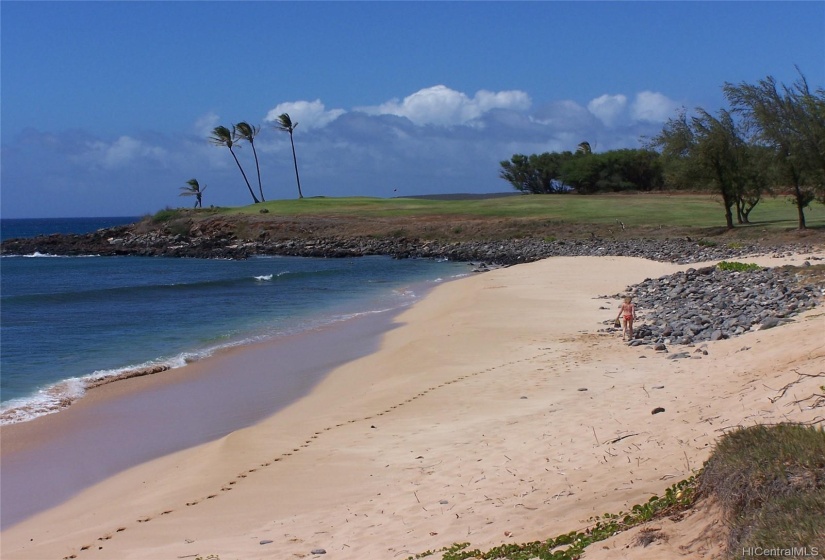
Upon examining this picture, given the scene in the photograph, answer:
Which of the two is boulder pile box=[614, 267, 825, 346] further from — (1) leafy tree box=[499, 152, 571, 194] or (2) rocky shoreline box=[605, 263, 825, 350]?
(1) leafy tree box=[499, 152, 571, 194]

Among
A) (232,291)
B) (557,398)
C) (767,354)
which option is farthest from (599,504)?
(232,291)

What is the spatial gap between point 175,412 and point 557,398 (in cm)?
670

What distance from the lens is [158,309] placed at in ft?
96.8

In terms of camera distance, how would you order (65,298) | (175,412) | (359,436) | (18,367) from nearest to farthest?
(359,436)
(175,412)
(18,367)
(65,298)

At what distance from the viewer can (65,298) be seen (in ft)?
113

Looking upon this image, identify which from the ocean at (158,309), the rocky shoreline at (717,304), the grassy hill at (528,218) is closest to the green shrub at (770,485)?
the rocky shoreline at (717,304)

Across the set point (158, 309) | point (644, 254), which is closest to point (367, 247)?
point (644, 254)

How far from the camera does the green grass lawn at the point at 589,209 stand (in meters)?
48.2

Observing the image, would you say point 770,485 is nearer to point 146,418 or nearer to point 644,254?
point 146,418

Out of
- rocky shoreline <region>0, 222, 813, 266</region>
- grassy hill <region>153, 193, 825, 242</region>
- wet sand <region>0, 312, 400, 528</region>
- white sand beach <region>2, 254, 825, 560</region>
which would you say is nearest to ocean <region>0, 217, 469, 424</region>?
wet sand <region>0, 312, 400, 528</region>

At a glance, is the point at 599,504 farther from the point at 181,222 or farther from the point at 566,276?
the point at 181,222

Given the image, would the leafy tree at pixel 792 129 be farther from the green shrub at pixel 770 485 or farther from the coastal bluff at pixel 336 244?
the green shrub at pixel 770 485

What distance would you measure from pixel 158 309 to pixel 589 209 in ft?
123

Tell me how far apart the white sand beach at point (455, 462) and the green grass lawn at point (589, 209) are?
3167 centimetres
